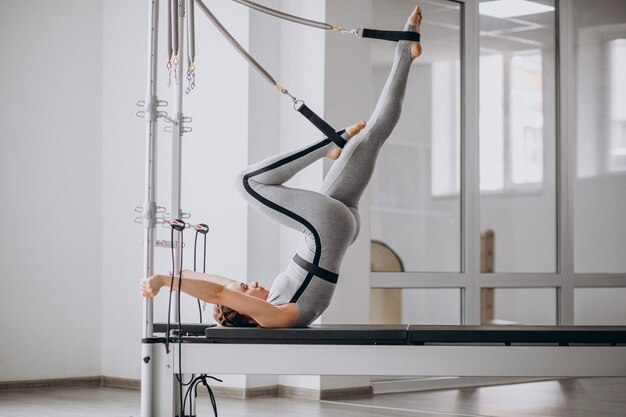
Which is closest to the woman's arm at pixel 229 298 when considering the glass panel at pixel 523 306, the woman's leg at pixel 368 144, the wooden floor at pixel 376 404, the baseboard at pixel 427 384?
the woman's leg at pixel 368 144

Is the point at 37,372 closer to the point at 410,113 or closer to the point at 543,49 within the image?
the point at 410,113

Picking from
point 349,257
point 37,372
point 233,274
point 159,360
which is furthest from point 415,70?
point 159,360

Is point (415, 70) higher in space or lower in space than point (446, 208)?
higher

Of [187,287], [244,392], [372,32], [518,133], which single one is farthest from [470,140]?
[187,287]

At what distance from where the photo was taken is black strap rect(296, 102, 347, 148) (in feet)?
10.2

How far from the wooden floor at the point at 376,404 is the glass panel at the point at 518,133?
3.20ft

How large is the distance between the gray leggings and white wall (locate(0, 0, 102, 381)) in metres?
2.29

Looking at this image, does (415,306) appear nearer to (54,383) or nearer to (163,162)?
(163,162)

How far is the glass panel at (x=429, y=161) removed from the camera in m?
5.46

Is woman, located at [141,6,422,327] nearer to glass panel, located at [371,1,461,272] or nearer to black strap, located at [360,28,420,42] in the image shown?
black strap, located at [360,28,420,42]

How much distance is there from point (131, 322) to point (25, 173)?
978 mm

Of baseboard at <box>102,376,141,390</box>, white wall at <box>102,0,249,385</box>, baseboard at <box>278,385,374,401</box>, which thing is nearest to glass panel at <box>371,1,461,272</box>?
baseboard at <box>278,385,374,401</box>

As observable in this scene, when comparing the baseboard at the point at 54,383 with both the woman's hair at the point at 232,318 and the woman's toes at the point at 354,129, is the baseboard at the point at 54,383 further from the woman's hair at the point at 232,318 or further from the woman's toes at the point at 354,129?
the woman's toes at the point at 354,129

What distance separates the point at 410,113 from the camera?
18.1 ft
